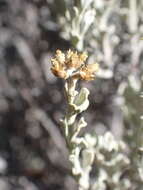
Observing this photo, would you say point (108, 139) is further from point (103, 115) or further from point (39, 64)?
point (39, 64)

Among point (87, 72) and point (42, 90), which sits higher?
point (42, 90)

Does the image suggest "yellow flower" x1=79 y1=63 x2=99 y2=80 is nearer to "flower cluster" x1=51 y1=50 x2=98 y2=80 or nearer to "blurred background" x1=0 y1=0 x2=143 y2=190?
"flower cluster" x1=51 y1=50 x2=98 y2=80

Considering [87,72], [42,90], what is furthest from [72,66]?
[42,90]

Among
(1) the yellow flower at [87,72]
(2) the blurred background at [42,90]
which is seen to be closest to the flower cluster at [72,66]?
(1) the yellow flower at [87,72]

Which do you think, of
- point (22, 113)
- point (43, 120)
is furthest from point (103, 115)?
point (22, 113)

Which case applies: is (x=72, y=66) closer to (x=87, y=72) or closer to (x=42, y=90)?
(x=87, y=72)

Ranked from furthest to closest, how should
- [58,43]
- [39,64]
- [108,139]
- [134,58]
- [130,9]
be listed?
[39,64]
[58,43]
[134,58]
[130,9]
[108,139]

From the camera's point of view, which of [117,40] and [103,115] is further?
[103,115]

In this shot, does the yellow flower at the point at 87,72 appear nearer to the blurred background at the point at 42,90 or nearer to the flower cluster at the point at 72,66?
the flower cluster at the point at 72,66

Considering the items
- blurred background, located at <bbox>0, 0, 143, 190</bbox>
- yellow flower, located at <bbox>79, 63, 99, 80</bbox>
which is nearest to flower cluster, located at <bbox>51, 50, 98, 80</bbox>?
yellow flower, located at <bbox>79, 63, 99, 80</bbox>
